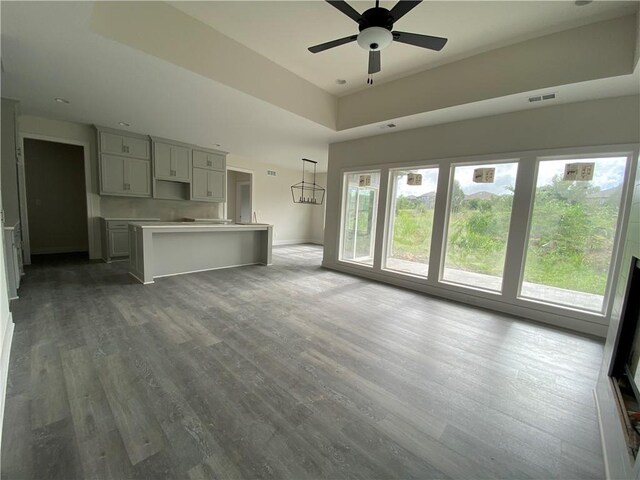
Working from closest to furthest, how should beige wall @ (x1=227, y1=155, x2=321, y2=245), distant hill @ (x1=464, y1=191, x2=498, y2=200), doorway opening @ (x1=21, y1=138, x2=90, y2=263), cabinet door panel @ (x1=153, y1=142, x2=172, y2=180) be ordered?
distant hill @ (x1=464, y1=191, x2=498, y2=200)
doorway opening @ (x1=21, y1=138, x2=90, y2=263)
cabinet door panel @ (x1=153, y1=142, x2=172, y2=180)
beige wall @ (x1=227, y1=155, x2=321, y2=245)

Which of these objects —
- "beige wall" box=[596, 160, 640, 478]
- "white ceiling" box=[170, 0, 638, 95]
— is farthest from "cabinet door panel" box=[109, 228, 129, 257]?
"beige wall" box=[596, 160, 640, 478]

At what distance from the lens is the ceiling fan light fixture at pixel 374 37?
2121 millimetres

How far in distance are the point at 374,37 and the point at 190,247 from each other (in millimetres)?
4244

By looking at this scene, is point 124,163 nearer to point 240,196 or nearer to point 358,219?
point 240,196

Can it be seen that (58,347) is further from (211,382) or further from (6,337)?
(211,382)

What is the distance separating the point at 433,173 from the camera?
4.34 m

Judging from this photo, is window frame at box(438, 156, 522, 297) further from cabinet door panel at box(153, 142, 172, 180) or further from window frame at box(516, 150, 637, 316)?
cabinet door panel at box(153, 142, 172, 180)

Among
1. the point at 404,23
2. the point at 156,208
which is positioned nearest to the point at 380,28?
the point at 404,23

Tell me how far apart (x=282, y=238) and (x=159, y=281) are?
17.0 feet

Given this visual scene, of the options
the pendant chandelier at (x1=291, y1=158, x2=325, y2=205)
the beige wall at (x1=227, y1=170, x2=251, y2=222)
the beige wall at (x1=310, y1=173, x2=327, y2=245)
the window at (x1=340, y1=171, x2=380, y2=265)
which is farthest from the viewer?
the beige wall at (x1=310, y1=173, x2=327, y2=245)

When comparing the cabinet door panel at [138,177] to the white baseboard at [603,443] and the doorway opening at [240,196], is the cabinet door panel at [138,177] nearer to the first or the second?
the doorway opening at [240,196]

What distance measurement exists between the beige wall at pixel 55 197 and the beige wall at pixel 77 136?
0.94m

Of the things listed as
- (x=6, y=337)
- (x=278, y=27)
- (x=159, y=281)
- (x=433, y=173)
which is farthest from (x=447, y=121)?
(x=6, y=337)

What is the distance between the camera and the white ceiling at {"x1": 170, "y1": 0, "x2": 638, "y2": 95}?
253 centimetres
